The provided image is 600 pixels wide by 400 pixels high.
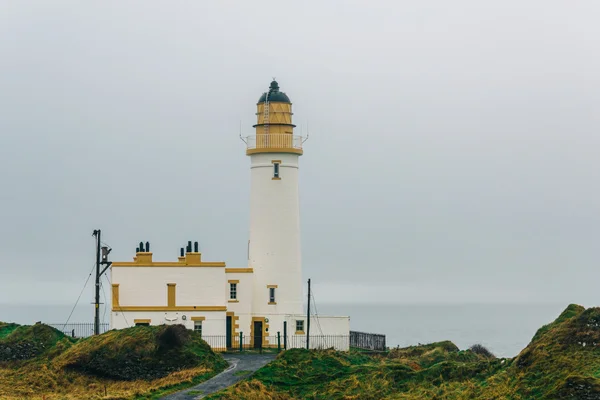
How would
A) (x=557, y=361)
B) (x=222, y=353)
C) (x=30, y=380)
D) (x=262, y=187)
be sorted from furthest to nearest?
1. (x=262, y=187)
2. (x=222, y=353)
3. (x=30, y=380)
4. (x=557, y=361)

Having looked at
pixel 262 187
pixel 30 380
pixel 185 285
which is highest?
pixel 262 187

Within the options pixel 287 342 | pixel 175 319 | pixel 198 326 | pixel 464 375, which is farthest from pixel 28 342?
pixel 464 375

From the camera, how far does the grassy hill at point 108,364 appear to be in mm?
37031

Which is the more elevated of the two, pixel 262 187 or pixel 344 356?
pixel 262 187

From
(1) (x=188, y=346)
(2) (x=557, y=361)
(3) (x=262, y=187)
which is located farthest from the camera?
(3) (x=262, y=187)

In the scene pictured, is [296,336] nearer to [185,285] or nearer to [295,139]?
[185,285]

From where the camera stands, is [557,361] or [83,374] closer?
[557,361]

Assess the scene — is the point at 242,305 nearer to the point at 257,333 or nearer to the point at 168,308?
the point at 257,333

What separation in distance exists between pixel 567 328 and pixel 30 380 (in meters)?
18.1

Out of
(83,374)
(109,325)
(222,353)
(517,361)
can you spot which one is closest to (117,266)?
(109,325)

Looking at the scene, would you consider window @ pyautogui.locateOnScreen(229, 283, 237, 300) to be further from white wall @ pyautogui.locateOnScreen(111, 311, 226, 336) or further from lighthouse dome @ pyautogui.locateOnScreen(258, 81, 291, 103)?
lighthouse dome @ pyautogui.locateOnScreen(258, 81, 291, 103)

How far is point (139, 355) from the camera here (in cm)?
3969

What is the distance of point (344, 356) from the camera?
4147 centimetres

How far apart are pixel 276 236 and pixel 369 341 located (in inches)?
263
